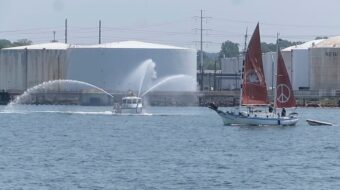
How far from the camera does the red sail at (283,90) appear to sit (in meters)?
93.6

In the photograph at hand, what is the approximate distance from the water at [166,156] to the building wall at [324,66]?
3152 inches

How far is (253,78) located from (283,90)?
9.65 ft

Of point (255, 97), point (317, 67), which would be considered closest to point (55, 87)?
point (317, 67)

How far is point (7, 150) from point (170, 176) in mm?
15815

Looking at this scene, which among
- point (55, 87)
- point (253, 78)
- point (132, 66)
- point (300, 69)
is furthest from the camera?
point (300, 69)

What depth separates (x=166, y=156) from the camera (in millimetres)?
63344

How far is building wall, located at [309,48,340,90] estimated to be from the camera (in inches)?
7023

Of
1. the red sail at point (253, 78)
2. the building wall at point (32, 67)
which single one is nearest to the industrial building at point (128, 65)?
the building wall at point (32, 67)

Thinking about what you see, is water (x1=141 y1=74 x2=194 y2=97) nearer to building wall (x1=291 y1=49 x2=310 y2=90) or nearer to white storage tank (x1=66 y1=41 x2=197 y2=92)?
white storage tank (x1=66 y1=41 x2=197 y2=92)

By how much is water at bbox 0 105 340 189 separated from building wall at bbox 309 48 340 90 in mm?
80057

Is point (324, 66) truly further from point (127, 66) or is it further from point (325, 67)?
point (127, 66)

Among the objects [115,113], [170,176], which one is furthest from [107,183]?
[115,113]

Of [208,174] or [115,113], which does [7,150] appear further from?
[115,113]

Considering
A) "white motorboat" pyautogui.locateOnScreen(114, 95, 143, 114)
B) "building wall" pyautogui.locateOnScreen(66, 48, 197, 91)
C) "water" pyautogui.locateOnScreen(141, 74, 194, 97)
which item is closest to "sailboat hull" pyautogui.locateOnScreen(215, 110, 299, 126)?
"white motorboat" pyautogui.locateOnScreen(114, 95, 143, 114)
